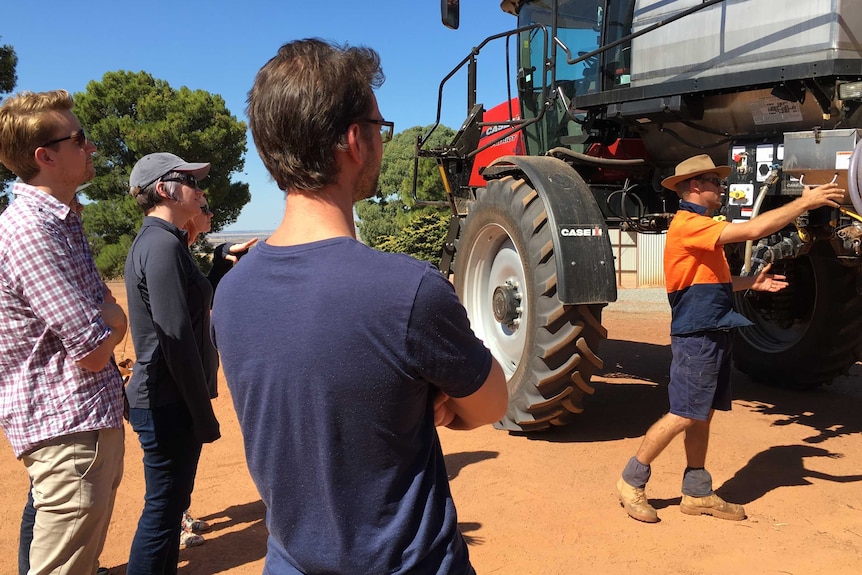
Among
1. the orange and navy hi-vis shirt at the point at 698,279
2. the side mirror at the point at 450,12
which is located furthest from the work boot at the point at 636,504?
the side mirror at the point at 450,12

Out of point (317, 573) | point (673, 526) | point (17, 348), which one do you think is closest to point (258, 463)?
point (317, 573)

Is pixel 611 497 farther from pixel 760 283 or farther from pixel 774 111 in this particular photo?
pixel 774 111

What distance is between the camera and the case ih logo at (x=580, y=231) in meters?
4.32

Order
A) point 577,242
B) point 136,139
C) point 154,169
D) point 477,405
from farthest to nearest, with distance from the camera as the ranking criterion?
1. point 136,139
2. point 577,242
3. point 154,169
4. point 477,405

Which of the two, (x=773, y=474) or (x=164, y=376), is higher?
(x=164, y=376)

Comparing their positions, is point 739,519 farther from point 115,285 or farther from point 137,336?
point 115,285

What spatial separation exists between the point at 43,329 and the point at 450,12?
413cm

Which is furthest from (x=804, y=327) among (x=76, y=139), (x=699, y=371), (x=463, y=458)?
(x=76, y=139)

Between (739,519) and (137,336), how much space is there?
9.86 feet

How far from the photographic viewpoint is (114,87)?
64.4ft

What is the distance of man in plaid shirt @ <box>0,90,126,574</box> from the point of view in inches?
83.7

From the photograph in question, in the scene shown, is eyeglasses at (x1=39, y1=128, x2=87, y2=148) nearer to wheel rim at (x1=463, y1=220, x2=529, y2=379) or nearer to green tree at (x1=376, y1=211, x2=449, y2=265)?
wheel rim at (x1=463, y1=220, x2=529, y2=379)

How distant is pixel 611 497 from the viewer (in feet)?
13.0

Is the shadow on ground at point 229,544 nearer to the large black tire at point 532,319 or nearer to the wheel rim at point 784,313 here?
the large black tire at point 532,319
